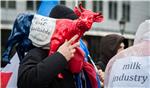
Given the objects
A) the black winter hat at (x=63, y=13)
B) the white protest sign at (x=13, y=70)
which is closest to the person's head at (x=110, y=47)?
the white protest sign at (x=13, y=70)

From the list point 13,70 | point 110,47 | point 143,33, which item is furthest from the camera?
point 110,47

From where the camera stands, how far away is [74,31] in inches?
104

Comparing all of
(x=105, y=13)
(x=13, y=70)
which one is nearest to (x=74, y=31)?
(x=13, y=70)

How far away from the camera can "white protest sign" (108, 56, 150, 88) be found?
2357 mm

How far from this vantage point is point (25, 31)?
2883 millimetres

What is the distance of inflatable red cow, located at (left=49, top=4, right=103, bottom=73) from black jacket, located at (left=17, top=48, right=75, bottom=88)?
→ 6 centimetres

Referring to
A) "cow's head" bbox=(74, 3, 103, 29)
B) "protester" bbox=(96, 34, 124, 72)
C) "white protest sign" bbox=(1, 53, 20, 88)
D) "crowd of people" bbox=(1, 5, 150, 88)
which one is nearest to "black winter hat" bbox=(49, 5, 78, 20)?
"cow's head" bbox=(74, 3, 103, 29)

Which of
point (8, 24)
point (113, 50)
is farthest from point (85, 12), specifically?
point (8, 24)

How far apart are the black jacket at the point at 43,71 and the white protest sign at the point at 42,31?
61mm

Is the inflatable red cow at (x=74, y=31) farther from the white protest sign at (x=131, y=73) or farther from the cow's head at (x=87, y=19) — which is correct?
the white protest sign at (x=131, y=73)

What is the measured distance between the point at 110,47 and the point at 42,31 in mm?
1954

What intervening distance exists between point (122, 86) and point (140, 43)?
25cm

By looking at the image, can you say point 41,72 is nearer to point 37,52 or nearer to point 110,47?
point 37,52

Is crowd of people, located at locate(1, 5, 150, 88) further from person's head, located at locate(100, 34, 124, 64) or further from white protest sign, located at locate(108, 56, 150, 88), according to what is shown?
person's head, located at locate(100, 34, 124, 64)
